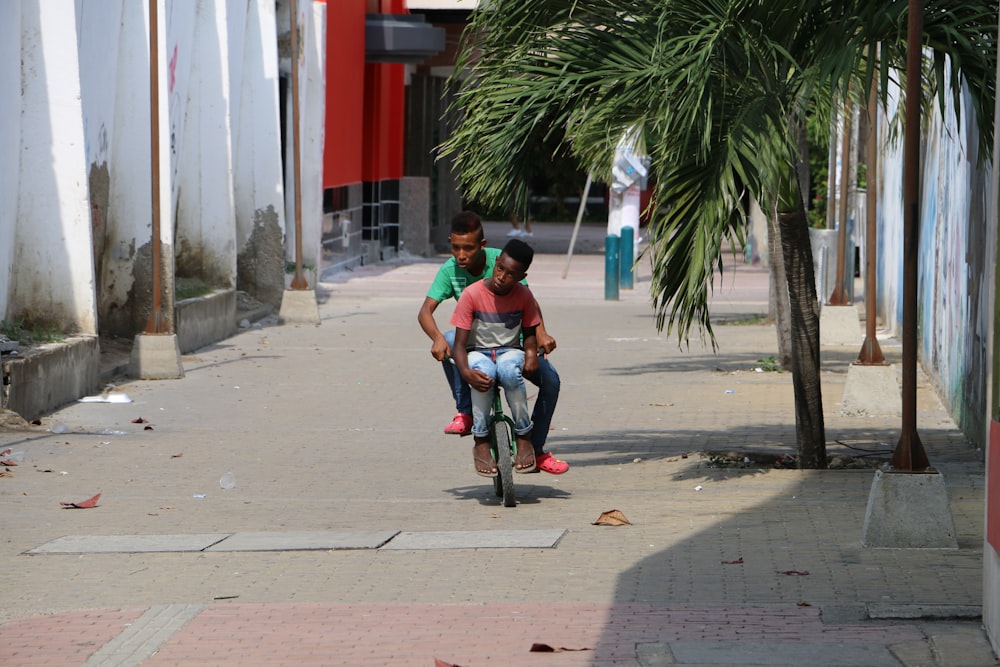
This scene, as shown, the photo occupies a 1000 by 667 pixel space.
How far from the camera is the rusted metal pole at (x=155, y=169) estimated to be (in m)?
15.7

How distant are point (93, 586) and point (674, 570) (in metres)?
2.56

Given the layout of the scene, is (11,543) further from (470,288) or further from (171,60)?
(171,60)

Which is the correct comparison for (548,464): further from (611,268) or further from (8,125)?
(611,268)

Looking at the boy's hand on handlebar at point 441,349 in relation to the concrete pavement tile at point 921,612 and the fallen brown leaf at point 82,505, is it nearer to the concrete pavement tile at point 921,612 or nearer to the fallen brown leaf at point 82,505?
the fallen brown leaf at point 82,505

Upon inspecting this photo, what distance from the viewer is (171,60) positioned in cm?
1875

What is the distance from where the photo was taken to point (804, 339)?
10.6 meters

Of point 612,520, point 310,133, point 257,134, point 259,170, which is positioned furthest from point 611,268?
point 612,520

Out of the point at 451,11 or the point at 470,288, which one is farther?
the point at 451,11

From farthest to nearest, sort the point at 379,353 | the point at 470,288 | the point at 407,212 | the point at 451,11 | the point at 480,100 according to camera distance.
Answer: the point at 407,212 < the point at 451,11 < the point at 379,353 < the point at 480,100 < the point at 470,288

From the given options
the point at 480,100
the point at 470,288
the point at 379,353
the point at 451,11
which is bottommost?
the point at 379,353

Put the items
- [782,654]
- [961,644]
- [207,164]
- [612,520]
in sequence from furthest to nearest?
[207,164]
[612,520]
[961,644]
[782,654]

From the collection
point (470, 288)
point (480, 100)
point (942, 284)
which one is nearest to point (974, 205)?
point (942, 284)

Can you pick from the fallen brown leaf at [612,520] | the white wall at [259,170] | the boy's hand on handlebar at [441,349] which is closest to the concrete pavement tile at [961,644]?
the fallen brown leaf at [612,520]

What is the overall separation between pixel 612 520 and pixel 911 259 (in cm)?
210
